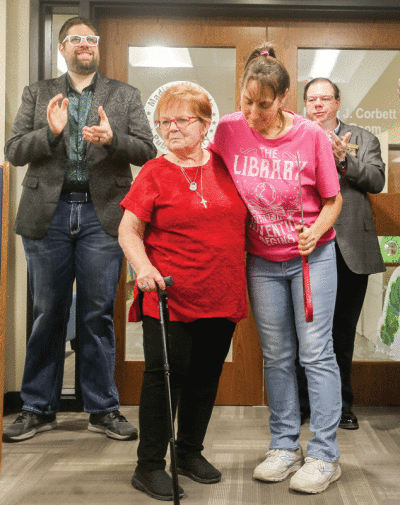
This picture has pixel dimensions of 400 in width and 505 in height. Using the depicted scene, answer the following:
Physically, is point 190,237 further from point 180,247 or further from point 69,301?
point 69,301

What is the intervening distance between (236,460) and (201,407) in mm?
393

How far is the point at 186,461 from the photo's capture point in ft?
6.17

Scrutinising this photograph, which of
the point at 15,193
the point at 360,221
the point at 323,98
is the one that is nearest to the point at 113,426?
the point at 15,193

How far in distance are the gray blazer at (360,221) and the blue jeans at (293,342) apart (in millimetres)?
525

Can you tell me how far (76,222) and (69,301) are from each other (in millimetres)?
364

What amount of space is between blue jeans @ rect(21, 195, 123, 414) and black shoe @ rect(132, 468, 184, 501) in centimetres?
66

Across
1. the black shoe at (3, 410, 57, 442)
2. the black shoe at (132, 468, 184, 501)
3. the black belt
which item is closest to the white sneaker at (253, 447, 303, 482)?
the black shoe at (132, 468, 184, 501)

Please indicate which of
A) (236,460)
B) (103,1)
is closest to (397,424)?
(236,460)

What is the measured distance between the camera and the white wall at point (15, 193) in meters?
2.75

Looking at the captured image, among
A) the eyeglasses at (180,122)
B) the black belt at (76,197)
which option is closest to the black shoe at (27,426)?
the black belt at (76,197)

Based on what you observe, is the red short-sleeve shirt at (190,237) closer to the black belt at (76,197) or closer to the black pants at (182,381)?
the black pants at (182,381)

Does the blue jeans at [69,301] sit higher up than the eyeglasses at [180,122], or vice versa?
the eyeglasses at [180,122]

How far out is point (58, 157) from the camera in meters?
2.30

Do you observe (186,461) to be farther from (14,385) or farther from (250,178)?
(14,385)
